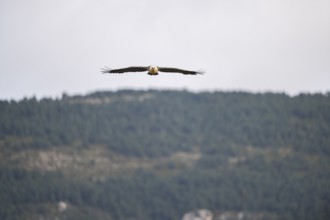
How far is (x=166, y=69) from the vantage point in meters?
54.8

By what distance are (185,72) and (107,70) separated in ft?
11.8

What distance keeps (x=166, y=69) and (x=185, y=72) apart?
881mm

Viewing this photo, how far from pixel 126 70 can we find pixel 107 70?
4.91 feet

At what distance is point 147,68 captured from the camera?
2128 inches

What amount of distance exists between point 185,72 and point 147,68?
184 cm

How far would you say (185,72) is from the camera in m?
54.7

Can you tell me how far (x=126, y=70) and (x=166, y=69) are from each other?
6.48 feet

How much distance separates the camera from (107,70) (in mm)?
55156

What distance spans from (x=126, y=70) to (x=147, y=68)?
0.95m
